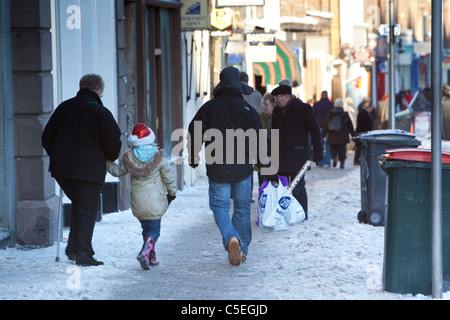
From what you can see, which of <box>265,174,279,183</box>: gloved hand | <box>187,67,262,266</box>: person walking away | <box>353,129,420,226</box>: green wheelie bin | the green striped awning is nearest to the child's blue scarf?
<box>187,67,262,266</box>: person walking away

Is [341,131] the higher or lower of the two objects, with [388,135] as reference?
lower

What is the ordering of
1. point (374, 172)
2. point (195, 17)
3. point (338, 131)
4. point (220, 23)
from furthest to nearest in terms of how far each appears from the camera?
point (338, 131), point (220, 23), point (195, 17), point (374, 172)

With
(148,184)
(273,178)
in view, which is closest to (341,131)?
(273,178)

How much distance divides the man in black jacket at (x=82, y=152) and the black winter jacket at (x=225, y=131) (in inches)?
30.7

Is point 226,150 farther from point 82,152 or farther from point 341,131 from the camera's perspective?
point 341,131

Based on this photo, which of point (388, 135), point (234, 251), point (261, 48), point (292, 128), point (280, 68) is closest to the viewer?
point (234, 251)

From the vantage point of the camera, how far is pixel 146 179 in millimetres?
9383

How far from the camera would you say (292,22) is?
125 ft

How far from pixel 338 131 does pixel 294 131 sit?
11.4 metres

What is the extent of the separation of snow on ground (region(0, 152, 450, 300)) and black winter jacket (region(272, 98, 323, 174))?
735 mm

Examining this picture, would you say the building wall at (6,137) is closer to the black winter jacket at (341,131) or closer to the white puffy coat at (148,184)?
the white puffy coat at (148,184)

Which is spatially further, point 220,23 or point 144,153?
point 220,23

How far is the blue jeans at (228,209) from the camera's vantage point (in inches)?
379

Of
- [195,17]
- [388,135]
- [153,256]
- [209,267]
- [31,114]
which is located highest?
[195,17]
